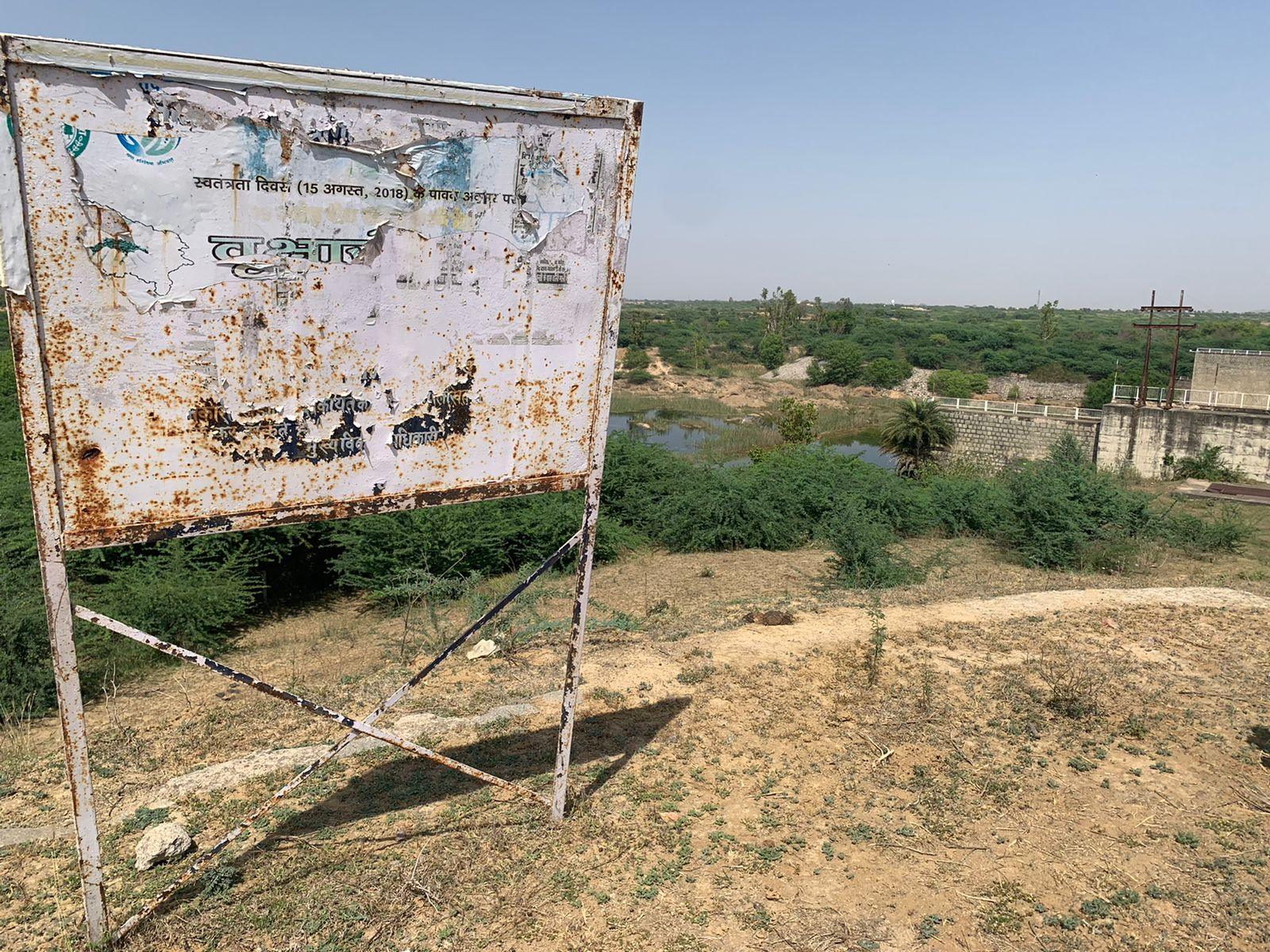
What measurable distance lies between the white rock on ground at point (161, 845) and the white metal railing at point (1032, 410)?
26.5 m

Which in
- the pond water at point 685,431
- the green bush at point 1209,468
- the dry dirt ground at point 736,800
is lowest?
the pond water at point 685,431

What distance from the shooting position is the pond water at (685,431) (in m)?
31.2

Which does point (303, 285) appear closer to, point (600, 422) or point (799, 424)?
point (600, 422)

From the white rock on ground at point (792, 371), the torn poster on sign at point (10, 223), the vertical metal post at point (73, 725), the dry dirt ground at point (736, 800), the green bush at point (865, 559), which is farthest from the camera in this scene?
the white rock on ground at point (792, 371)

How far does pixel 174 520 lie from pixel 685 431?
34.5 m

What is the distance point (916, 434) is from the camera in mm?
22734

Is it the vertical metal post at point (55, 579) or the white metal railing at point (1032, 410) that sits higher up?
the vertical metal post at point (55, 579)

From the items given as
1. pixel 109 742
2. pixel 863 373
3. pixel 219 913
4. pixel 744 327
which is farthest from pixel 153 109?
pixel 744 327

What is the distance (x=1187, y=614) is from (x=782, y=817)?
568cm

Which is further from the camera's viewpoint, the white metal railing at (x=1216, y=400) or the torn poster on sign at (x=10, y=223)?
the white metal railing at (x=1216, y=400)

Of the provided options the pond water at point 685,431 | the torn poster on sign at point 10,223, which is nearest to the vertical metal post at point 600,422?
the torn poster on sign at point 10,223

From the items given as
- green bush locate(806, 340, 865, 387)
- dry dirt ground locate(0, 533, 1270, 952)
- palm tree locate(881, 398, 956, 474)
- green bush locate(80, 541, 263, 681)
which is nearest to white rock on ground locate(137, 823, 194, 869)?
dry dirt ground locate(0, 533, 1270, 952)

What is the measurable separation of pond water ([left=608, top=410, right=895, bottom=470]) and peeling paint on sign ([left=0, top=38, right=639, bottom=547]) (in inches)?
1008

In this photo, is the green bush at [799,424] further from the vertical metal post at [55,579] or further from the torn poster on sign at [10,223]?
the torn poster on sign at [10,223]
